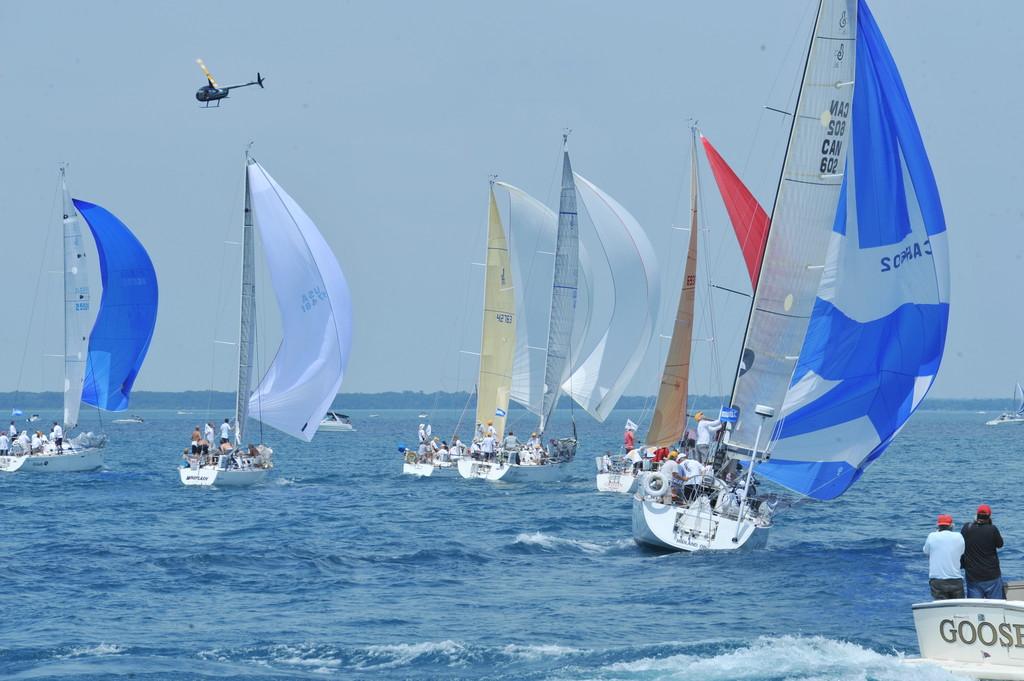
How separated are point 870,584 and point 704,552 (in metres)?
2.89

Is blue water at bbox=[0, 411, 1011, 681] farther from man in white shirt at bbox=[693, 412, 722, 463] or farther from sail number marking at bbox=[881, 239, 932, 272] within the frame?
sail number marking at bbox=[881, 239, 932, 272]

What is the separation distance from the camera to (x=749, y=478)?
23203mm

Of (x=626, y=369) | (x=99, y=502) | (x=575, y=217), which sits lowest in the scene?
(x=99, y=502)

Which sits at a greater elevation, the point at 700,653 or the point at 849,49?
the point at 849,49

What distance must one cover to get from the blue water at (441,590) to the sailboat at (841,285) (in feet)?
5.99

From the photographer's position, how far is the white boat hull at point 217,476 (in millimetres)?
37406

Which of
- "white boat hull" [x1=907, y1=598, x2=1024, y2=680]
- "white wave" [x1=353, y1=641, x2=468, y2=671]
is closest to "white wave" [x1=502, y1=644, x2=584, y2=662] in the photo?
"white wave" [x1=353, y1=641, x2=468, y2=671]

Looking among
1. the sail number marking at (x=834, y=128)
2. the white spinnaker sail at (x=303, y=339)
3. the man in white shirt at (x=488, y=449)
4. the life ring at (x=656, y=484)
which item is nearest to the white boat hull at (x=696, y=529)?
the life ring at (x=656, y=484)

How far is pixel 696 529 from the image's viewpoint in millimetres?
22797

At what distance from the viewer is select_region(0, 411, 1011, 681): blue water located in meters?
15.5

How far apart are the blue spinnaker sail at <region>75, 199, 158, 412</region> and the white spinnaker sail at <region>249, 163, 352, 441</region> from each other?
391 inches

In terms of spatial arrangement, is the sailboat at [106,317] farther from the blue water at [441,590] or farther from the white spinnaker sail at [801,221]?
the white spinnaker sail at [801,221]

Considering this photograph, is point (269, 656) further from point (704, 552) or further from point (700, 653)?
point (704, 552)

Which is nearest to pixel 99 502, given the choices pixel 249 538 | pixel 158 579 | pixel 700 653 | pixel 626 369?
pixel 249 538
